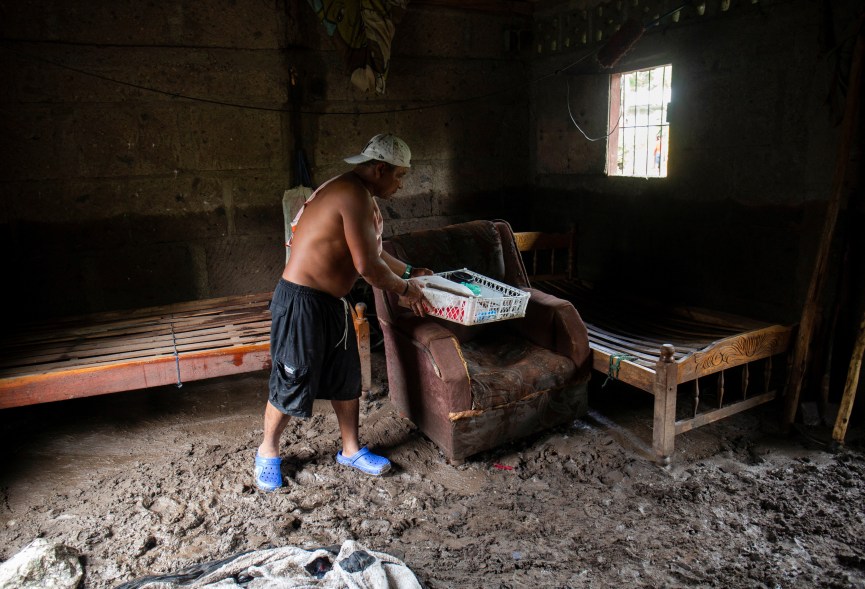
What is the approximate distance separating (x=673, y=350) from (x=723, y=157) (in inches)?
75.7

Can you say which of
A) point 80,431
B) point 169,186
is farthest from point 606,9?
point 80,431

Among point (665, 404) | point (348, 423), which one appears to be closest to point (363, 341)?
point (348, 423)

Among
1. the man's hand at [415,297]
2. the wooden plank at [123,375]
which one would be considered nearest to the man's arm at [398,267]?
the man's hand at [415,297]

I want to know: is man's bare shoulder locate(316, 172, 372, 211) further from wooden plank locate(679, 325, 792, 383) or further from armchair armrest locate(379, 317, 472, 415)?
wooden plank locate(679, 325, 792, 383)

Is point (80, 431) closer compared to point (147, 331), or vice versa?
point (80, 431)

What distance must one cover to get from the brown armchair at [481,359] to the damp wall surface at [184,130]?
1.88 m

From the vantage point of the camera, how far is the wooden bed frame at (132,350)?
3.48 meters

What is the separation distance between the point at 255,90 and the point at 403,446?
318 centimetres

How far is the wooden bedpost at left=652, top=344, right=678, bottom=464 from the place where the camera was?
3303mm

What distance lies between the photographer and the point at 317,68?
17.3ft

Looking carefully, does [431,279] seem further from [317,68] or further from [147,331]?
[317,68]

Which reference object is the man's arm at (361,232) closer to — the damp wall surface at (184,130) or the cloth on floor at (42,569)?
the cloth on floor at (42,569)

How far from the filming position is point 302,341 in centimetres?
314

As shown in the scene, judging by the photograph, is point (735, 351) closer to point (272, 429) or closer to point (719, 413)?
point (719, 413)
